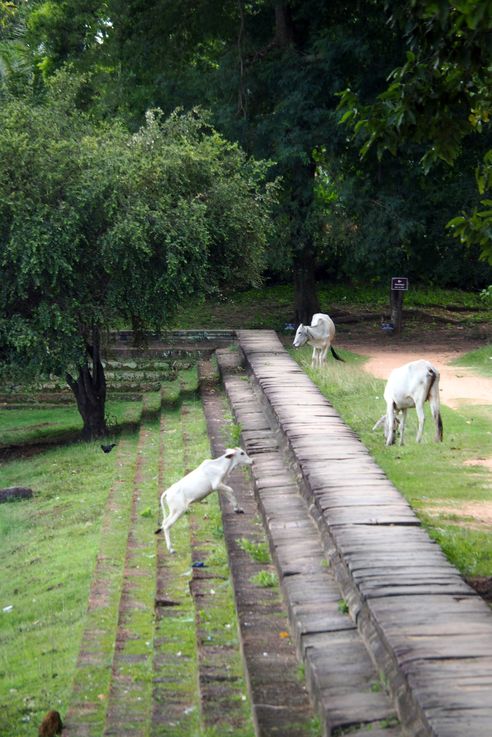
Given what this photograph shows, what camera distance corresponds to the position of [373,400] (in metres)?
14.8

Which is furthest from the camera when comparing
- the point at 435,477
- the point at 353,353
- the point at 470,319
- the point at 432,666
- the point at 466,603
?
the point at 470,319

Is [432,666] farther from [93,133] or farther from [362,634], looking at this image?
[93,133]

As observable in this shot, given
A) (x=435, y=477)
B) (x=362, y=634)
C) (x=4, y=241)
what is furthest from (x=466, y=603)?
(x=4, y=241)

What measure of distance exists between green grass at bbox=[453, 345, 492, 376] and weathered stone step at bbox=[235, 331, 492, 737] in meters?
9.13

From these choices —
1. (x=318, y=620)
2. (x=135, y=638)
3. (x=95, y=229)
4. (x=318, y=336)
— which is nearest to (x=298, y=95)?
(x=318, y=336)

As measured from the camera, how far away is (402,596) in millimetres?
6250

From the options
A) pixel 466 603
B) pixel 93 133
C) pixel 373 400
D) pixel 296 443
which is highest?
pixel 93 133

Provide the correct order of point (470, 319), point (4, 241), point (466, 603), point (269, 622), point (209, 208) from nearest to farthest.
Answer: point (466, 603), point (269, 622), point (4, 241), point (209, 208), point (470, 319)

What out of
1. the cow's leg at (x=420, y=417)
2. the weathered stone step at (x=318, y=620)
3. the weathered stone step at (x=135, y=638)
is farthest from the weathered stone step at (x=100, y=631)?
the cow's leg at (x=420, y=417)

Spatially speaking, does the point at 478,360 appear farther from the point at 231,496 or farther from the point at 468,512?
the point at 231,496

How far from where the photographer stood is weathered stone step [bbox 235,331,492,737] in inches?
193

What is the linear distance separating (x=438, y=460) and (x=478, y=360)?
929cm

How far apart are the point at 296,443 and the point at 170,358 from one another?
39.6 ft

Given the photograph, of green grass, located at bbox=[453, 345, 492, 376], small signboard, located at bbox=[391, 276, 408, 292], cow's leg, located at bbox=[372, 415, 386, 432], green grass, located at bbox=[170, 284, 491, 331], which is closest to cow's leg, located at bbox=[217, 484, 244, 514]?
cow's leg, located at bbox=[372, 415, 386, 432]
